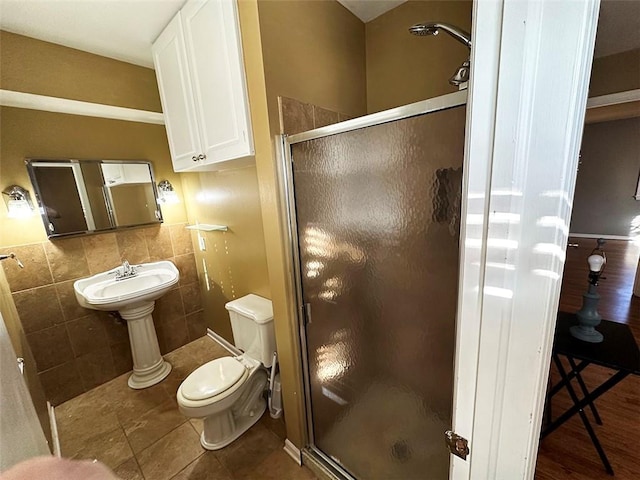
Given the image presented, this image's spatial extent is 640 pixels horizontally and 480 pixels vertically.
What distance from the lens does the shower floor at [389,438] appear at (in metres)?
0.93

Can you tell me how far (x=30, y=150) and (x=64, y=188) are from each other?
275 millimetres

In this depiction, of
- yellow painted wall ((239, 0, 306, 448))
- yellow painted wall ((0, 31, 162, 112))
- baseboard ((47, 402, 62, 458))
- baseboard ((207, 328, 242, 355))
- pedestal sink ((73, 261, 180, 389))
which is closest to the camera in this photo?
yellow painted wall ((239, 0, 306, 448))

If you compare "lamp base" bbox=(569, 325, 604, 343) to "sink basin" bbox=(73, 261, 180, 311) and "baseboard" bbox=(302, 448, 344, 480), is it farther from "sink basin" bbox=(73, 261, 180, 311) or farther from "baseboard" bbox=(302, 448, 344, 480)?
"sink basin" bbox=(73, 261, 180, 311)

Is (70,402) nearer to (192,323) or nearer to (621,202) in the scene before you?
(192,323)

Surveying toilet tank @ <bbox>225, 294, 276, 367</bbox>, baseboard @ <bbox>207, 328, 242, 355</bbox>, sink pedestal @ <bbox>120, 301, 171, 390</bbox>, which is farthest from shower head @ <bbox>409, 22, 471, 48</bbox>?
baseboard @ <bbox>207, 328, 242, 355</bbox>

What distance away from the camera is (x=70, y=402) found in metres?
1.92

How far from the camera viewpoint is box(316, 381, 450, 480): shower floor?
932mm

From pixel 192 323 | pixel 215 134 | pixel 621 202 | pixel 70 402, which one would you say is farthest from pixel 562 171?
pixel 621 202

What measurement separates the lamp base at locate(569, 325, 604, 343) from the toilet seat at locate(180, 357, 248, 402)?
1802mm

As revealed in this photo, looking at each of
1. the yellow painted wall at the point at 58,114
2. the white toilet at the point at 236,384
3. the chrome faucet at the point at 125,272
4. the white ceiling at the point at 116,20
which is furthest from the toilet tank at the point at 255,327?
the white ceiling at the point at 116,20

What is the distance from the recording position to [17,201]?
1.64 meters

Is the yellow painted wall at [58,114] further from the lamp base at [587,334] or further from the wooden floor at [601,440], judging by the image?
the wooden floor at [601,440]

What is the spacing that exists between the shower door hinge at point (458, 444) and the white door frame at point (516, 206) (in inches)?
0.9

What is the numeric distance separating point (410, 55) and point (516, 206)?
4.24 ft
